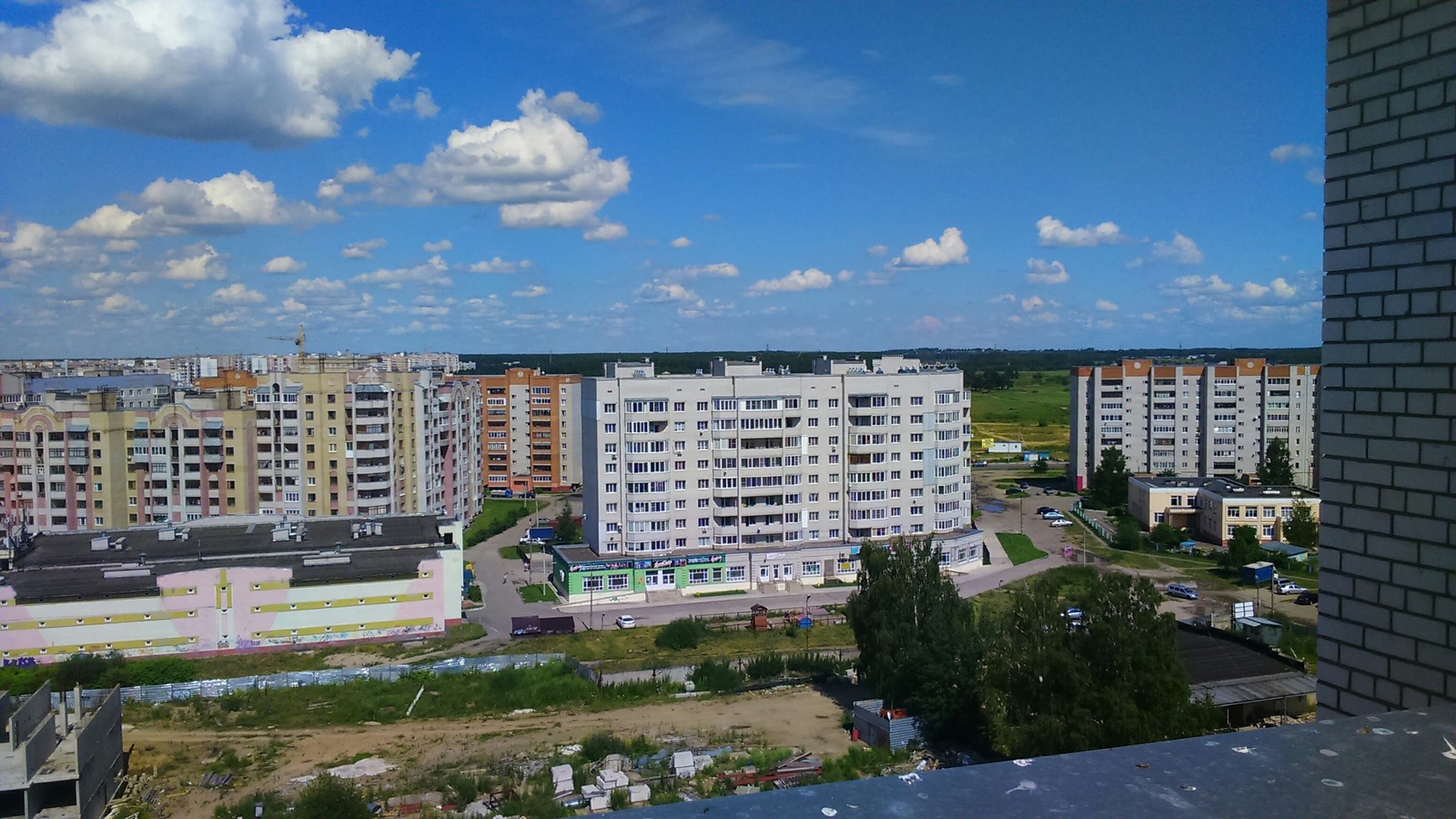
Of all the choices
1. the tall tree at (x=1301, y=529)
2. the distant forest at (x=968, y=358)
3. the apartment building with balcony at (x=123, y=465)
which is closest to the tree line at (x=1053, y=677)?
the tall tree at (x=1301, y=529)

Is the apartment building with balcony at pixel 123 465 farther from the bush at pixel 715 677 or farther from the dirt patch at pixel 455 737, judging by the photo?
the bush at pixel 715 677

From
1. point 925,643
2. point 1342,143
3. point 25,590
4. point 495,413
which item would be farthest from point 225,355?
point 1342,143

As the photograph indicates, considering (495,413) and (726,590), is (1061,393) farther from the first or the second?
(726,590)

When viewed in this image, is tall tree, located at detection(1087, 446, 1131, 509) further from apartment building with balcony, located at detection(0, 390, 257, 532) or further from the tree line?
apartment building with balcony, located at detection(0, 390, 257, 532)

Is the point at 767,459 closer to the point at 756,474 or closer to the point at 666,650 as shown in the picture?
the point at 756,474

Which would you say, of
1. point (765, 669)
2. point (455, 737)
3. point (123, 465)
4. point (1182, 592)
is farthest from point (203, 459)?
point (1182, 592)
